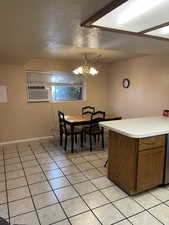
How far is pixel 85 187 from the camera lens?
250cm

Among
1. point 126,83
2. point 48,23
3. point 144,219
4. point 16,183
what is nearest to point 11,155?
point 16,183

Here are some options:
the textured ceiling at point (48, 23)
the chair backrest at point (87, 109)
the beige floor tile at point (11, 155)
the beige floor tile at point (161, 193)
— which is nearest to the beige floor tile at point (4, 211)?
the beige floor tile at point (11, 155)

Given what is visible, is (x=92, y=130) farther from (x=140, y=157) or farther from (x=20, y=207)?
(x=20, y=207)

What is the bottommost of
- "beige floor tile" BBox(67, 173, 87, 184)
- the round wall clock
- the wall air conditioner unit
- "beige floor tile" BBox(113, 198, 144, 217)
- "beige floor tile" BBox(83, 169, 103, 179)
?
"beige floor tile" BBox(113, 198, 144, 217)

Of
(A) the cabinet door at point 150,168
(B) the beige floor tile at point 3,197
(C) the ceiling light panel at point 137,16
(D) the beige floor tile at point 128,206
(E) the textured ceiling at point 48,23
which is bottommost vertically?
(B) the beige floor tile at point 3,197

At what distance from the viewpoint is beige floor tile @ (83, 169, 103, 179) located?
9.22 ft

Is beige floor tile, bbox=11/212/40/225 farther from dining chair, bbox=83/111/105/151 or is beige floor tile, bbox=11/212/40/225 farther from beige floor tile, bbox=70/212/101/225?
dining chair, bbox=83/111/105/151

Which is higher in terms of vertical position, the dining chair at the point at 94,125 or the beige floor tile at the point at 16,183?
the dining chair at the point at 94,125

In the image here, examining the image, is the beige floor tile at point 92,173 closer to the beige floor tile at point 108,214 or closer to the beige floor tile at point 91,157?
the beige floor tile at point 91,157

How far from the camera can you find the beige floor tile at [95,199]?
212 cm

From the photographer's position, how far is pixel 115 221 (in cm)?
185

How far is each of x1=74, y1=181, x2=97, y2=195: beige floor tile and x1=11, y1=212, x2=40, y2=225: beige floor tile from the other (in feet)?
2.27

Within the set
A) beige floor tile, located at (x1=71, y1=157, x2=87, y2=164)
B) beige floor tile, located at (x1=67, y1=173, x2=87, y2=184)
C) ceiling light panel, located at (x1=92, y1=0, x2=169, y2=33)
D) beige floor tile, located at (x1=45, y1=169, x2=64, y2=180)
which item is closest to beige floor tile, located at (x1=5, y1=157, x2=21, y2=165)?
beige floor tile, located at (x1=45, y1=169, x2=64, y2=180)

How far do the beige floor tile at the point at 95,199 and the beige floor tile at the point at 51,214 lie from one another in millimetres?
366
